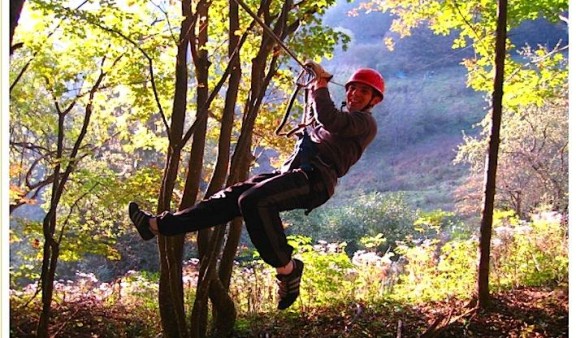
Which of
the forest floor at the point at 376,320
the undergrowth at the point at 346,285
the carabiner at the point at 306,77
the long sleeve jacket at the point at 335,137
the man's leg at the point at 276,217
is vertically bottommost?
the forest floor at the point at 376,320

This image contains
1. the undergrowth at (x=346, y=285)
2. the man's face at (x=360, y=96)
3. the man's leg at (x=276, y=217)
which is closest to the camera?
the man's leg at (x=276, y=217)

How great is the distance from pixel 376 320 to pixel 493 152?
1332mm

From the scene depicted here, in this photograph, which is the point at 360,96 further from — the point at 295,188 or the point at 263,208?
the point at 263,208

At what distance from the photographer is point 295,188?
1.90 m

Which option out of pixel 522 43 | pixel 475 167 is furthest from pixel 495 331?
pixel 522 43

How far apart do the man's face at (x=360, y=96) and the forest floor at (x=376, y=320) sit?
1.88 meters

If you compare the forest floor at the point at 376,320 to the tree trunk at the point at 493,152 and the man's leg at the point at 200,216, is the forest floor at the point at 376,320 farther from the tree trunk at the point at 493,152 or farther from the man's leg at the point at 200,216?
the man's leg at the point at 200,216

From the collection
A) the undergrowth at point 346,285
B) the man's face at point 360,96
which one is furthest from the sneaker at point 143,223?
the undergrowth at point 346,285

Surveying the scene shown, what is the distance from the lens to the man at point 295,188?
→ 1853 mm

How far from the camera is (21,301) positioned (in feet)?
13.4

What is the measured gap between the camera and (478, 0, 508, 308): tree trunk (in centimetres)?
347

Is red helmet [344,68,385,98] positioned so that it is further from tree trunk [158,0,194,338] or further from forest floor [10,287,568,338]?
forest floor [10,287,568,338]

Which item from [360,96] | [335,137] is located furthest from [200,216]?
[360,96]

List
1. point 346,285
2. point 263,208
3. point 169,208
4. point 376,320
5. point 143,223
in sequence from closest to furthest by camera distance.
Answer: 1. point 263,208
2. point 143,223
3. point 169,208
4. point 376,320
5. point 346,285
